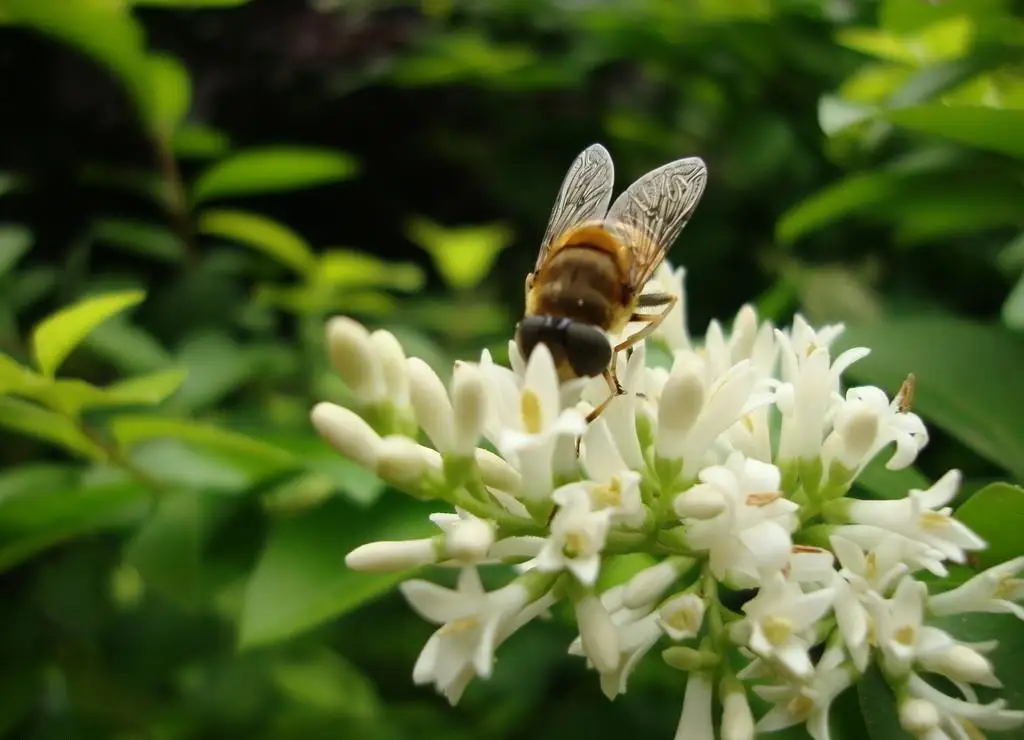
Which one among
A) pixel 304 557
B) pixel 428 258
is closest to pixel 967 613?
pixel 304 557

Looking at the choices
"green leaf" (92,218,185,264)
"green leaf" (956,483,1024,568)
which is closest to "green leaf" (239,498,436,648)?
"green leaf" (956,483,1024,568)

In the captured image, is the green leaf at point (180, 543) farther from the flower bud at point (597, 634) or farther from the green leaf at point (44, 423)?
the flower bud at point (597, 634)

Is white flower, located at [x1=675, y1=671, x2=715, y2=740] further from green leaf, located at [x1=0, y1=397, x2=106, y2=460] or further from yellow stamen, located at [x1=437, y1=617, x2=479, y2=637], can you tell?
green leaf, located at [x1=0, y1=397, x2=106, y2=460]

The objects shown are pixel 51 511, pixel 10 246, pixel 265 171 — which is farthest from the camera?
pixel 265 171

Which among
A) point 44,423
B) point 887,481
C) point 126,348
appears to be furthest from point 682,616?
point 126,348

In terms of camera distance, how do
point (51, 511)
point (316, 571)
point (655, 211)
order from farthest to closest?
point (51, 511), point (316, 571), point (655, 211)

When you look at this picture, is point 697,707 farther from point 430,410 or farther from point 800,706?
point 430,410

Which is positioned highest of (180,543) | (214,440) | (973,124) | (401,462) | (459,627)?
(973,124)
